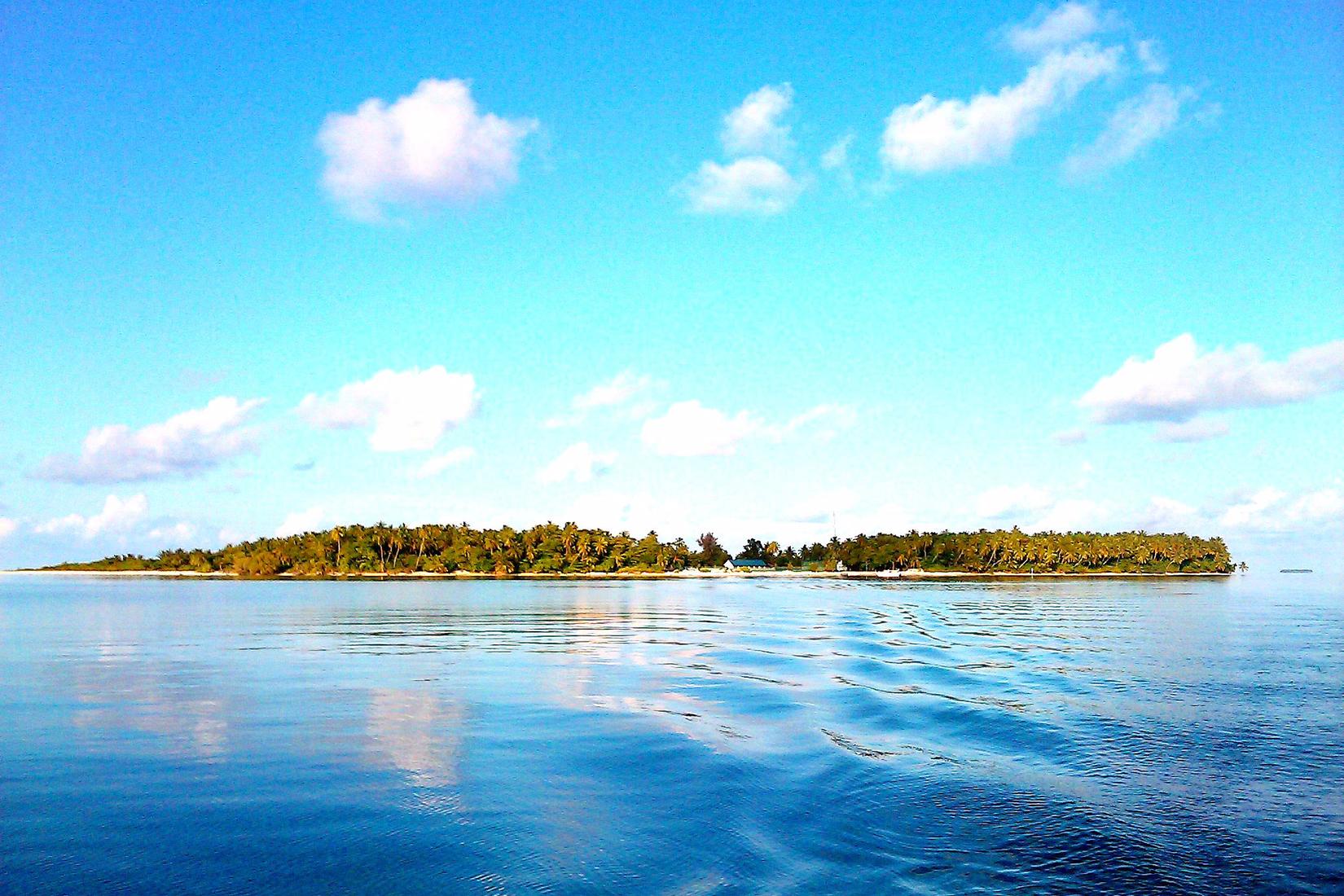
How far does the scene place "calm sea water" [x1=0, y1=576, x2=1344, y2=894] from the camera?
12.0 m

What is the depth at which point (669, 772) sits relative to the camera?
1741cm

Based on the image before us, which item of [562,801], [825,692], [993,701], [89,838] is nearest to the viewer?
[89,838]

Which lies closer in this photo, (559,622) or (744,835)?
(744,835)

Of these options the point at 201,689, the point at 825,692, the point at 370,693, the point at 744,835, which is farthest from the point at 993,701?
the point at 201,689

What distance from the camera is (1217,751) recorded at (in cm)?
1967

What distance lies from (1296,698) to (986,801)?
19.0 m

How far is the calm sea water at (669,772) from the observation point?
1198cm

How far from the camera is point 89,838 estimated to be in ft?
42.4

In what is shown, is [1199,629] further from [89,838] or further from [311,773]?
[89,838]

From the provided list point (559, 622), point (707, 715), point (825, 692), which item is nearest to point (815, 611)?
point (559, 622)

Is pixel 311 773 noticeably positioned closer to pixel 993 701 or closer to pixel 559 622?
pixel 993 701

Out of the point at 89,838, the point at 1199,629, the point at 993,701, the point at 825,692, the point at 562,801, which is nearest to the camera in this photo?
the point at 89,838

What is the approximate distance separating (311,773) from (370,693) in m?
10.5

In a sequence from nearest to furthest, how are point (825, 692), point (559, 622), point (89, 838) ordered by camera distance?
point (89, 838) → point (825, 692) → point (559, 622)
